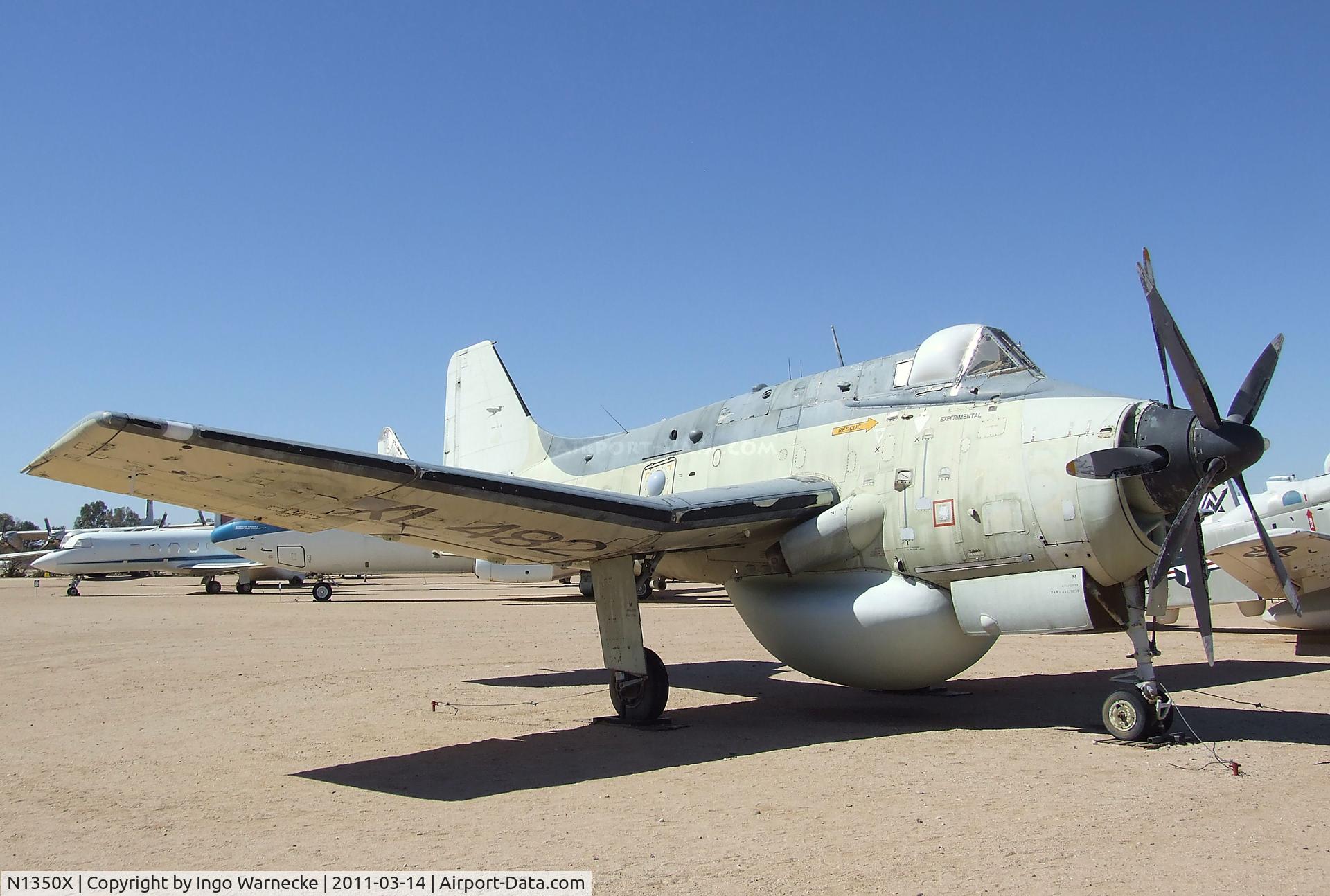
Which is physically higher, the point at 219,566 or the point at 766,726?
the point at 219,566

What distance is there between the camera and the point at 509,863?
571cm

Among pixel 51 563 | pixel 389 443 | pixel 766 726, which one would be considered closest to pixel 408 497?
pixel 766 726

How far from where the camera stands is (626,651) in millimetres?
10914

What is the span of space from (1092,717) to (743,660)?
7373 mm

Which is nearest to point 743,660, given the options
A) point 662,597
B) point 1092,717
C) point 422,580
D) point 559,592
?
point 1092,717

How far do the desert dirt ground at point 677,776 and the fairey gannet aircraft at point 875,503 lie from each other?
1128 mm

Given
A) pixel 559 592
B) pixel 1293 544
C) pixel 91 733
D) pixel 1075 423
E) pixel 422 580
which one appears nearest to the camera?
pixel 1075 423

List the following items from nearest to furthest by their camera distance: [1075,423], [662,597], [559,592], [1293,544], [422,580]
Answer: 1. [1075,423]
2. [1293,544]
3. [662,597]
4. [559,592]
5. [422,580]

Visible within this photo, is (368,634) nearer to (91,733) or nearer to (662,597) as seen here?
(91,733)

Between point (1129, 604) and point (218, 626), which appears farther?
point (218, 626)

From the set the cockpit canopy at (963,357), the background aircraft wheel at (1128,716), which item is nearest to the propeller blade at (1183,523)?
the background aircraft wheel at (1128,716)

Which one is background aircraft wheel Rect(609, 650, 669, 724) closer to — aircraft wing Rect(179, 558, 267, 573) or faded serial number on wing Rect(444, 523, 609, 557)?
faded serial number on wing Rect(444, 523, 609, 557)

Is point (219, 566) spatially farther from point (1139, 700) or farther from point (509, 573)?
point (1139, 700)

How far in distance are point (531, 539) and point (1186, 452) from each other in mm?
6385
